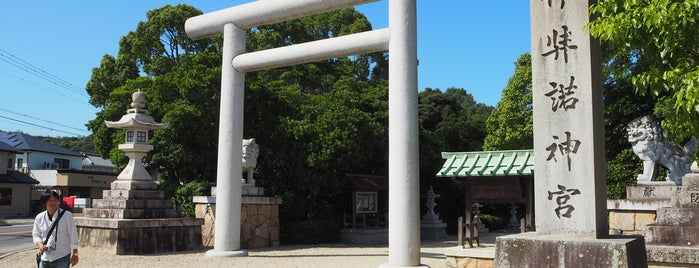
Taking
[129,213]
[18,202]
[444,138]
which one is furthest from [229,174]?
[18,202]

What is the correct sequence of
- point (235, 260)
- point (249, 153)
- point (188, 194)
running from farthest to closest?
point (188, 194) < point (249, 153) < point (235, 260)

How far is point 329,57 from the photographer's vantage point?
964cm

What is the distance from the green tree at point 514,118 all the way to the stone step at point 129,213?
13.8m

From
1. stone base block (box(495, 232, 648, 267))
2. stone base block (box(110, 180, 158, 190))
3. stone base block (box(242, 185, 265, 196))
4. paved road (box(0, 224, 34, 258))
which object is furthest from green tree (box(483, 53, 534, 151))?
stone base block (box(495, 232, 648, 267))

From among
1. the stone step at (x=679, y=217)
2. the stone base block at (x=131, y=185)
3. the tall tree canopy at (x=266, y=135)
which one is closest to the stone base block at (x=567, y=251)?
the stone step at (x=679, y=217)

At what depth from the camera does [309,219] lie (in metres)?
16.3

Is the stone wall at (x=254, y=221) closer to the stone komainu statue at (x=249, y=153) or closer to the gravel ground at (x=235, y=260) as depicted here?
the stone komainu statue at (x=249, y=153)

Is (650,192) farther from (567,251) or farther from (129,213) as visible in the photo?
(129,213)

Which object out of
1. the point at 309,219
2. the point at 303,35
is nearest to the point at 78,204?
the point at 303,35

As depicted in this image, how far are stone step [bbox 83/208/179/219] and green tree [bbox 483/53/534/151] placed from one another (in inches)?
543

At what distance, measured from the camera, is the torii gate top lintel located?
949 cm

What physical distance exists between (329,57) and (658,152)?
5.56 m

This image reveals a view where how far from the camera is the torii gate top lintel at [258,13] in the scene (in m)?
9.49

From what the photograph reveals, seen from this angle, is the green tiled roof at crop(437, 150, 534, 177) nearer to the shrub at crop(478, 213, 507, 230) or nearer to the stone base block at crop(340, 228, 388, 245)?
the stone base block at crop(340, 228, 388, 245)
